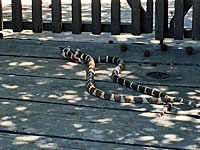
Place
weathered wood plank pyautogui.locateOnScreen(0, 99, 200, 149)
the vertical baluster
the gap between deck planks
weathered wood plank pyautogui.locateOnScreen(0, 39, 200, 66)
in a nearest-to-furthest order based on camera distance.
Result: 1. the gap between deck planks
2. weathered wood plank pyautogui.locateOnScreen(0, 99, 200, 149)
3. weathered wood plank pyautogui.locateOnScreen(0, 39, 200, 66)
4. the vertical baluster

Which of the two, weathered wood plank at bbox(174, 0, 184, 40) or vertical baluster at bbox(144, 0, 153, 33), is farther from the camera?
vertical baluster at bbox(144, 0, 153, 33)

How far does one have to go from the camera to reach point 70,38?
30.2ft

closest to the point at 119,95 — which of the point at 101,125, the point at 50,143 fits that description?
the point at 101,125

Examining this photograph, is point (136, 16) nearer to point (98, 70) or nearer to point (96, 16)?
point (96, 16)

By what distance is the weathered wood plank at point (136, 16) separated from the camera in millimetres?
8289

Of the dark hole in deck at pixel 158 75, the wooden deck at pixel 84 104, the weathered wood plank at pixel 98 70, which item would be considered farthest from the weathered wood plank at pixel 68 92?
the dark hole in deck at pixel 158 75

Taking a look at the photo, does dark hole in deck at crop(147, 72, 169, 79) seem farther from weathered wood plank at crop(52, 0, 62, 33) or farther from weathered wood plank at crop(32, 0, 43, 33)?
weathered wood plank at crop(32, 0, 43, 33)

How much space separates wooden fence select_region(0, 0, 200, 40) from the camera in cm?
816

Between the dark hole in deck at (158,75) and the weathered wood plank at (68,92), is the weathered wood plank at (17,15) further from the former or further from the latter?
the dark hole in deck at (158,75)

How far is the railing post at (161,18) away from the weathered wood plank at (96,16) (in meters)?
0.78

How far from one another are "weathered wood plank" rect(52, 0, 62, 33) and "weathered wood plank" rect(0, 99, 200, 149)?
2.60 meters

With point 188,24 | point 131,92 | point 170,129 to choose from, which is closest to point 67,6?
point 188,24

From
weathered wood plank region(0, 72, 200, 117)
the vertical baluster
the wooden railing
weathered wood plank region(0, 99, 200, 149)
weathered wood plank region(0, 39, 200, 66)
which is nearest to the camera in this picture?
weathered wood plank region(0, 99, 200, 149)

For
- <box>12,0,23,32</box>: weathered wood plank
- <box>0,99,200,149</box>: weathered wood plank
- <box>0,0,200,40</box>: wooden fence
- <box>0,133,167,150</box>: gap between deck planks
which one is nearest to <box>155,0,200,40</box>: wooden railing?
<box>0,0,200,40</box>: wooden fence
